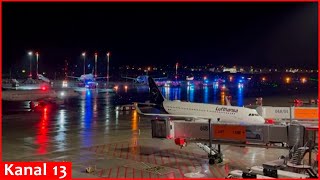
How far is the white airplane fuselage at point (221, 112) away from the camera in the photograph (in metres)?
43.4

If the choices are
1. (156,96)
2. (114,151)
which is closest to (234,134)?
(114,151)

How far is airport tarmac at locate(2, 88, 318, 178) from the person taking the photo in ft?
85.6

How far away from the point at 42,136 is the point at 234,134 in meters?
20.2

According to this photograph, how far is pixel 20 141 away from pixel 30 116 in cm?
1997

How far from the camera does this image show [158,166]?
2703 cm

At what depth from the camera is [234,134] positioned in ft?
89.0

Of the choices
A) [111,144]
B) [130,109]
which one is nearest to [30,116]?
[130,109]

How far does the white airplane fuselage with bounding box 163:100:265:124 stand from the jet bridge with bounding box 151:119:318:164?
14.9 metres

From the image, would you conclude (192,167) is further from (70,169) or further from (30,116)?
(30,116)

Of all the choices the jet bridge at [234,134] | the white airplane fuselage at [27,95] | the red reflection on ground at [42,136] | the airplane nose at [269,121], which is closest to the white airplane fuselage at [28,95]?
the white airplane fuselage at [27,95]

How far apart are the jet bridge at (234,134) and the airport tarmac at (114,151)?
1.72 meters

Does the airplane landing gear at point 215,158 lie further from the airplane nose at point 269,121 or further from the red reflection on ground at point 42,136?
the airplane nose at point 269,121

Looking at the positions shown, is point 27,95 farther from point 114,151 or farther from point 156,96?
point 114,151

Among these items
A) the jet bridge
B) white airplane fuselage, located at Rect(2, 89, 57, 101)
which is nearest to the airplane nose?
the jet bridge
